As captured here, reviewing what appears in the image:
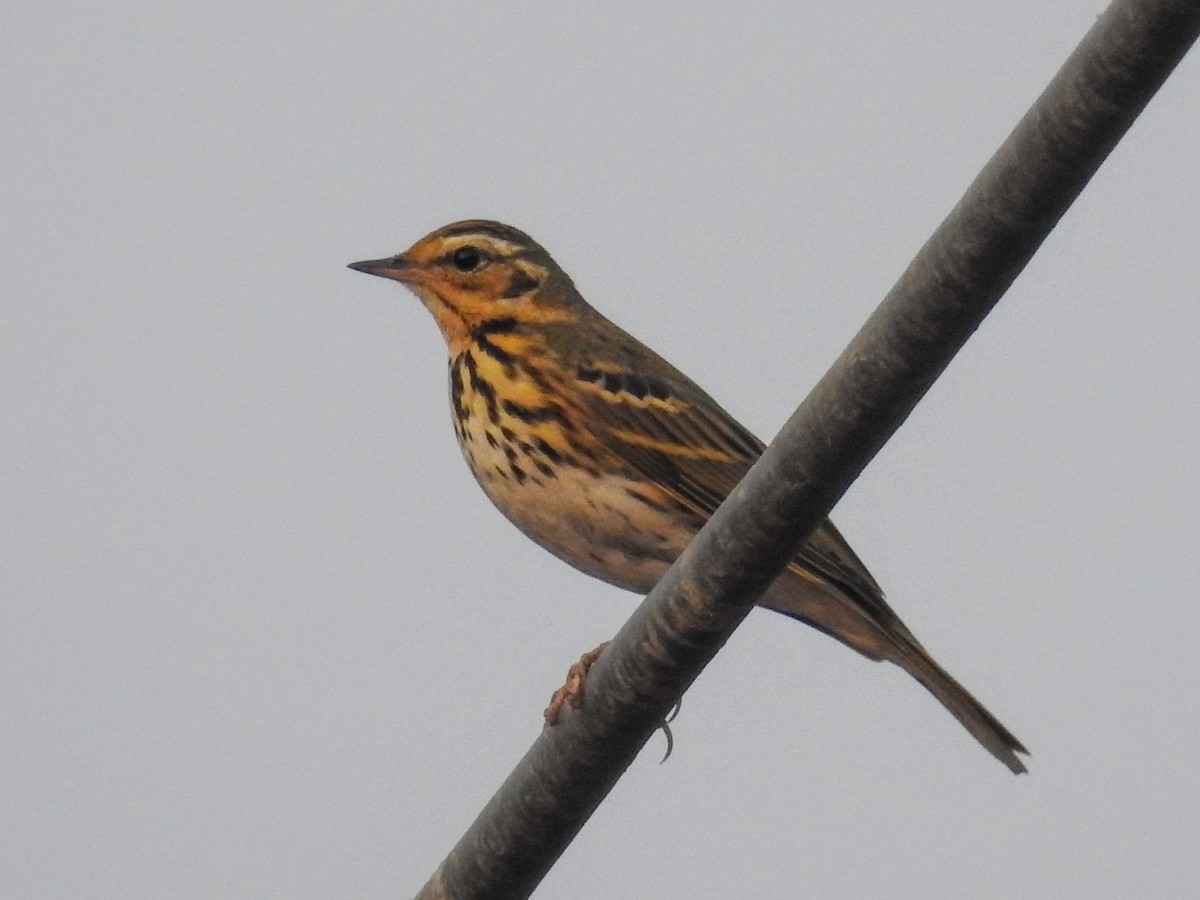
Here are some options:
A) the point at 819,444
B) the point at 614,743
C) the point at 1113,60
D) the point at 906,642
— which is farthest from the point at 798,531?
the point at 906,642

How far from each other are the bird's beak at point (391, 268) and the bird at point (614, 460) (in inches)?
1.1

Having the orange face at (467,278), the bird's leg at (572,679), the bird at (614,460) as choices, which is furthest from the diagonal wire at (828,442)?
the orange face at (467,278)

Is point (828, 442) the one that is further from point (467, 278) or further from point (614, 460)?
point (467, 278)

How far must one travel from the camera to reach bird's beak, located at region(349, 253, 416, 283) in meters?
10.9

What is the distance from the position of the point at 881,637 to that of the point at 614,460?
1.40 metres

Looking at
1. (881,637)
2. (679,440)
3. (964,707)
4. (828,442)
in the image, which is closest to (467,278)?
(679,440)

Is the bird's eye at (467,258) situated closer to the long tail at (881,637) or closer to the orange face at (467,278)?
the orange face at (467,278)

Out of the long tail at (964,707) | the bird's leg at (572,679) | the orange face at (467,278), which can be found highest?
the orange face at (467,278)

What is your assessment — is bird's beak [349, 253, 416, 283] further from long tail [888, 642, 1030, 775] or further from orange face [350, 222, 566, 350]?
long tail [888, 642, 1030, 775]

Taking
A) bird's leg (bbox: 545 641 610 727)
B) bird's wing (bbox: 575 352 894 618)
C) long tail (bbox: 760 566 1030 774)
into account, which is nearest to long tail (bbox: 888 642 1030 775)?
long tail (bbox: 760 566 1030 774)

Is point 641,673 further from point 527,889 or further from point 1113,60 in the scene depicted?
point 1113,60

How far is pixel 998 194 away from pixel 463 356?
574 cm

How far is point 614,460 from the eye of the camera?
9711mm

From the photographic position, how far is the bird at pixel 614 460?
30.5ft
